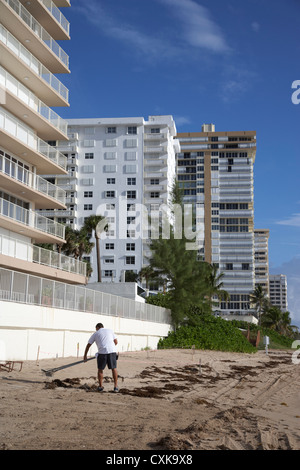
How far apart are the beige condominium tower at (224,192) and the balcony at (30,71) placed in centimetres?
10578

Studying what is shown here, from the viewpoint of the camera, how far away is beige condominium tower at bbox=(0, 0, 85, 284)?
32.3m

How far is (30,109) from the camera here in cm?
3419

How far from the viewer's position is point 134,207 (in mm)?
101750

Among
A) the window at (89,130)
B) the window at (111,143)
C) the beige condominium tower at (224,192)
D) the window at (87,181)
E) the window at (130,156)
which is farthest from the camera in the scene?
the beige condominium tower at (224,192)

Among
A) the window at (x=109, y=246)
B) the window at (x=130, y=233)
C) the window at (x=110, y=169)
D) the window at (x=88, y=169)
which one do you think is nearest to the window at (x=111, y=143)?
the window at (x=110, y=169)

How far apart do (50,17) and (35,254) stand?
16.9 meters

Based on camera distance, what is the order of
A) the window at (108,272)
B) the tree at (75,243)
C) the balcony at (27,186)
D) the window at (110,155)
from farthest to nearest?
the window at (110,155) → the window at (108,272) → the tree at (75,243) → the balcony at (27,186)

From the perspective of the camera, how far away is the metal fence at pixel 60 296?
64.0ft

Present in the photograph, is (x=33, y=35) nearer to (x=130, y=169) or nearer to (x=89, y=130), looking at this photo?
(x=130, y=169)

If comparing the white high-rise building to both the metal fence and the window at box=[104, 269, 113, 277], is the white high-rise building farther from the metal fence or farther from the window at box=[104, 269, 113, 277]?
the metal fence

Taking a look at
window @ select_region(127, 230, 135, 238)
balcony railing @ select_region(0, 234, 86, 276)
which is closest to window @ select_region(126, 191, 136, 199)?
window @ select_region(127, 230, 135, 238)

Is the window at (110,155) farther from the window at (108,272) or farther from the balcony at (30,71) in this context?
the balcony at (30,71)
